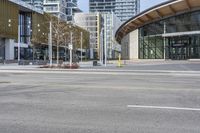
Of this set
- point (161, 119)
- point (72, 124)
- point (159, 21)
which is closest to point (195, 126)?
point (161, 119)

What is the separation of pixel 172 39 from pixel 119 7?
95908mm

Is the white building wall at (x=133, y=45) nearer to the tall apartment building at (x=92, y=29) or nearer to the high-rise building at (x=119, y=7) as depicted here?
the high-rise building at (x=119, y=7)

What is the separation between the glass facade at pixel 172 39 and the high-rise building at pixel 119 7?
258 ft

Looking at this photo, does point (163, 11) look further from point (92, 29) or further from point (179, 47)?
point (92, 29)

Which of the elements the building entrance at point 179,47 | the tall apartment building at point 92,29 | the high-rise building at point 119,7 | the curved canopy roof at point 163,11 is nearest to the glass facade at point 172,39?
the building entrance at point 179,47

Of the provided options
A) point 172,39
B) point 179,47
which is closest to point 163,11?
point 172,39

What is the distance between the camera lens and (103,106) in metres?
11.9

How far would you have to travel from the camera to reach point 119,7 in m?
170

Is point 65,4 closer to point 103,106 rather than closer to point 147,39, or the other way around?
point 147,39

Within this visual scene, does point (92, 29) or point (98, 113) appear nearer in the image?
point (98, 113)

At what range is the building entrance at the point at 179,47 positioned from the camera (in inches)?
2876

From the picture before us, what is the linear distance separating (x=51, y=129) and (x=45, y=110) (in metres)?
2.62

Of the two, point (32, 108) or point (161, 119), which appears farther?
point (32, 108)

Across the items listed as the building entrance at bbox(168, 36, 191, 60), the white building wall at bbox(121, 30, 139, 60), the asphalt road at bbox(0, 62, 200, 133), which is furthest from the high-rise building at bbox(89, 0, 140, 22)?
the asphalt road at bbox(0, 62, 200, 133)
